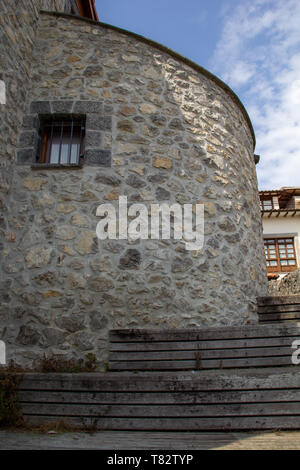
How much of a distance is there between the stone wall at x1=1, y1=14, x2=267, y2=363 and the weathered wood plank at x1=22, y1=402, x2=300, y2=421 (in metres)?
0.94

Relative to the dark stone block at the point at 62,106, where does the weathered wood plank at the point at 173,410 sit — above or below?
below

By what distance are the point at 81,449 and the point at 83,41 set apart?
438 cm

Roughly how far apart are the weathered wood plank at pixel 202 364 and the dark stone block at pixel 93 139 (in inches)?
Result: 93.1

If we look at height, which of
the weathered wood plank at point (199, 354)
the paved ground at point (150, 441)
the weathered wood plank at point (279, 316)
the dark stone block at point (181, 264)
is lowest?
the paved ground at point (150, 441)

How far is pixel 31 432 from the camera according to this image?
220 centimetres

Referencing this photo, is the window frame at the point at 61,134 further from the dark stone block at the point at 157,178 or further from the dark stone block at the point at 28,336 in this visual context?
the dark stone block at the point at 28,336

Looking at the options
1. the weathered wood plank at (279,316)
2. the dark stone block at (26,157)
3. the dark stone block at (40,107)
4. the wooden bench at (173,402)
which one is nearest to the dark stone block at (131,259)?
the wooden bench at (173,402)

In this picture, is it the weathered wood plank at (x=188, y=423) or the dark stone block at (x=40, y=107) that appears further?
the dark stone block at (x=40, y=107)

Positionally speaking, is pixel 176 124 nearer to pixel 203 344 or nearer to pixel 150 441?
pixel 203 344

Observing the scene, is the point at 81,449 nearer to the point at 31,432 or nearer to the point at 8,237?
the point at 31,432

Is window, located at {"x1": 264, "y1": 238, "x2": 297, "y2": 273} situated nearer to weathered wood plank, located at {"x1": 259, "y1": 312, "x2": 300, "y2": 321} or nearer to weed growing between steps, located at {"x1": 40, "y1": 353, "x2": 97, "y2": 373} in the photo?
weathered wood plank, located at {"x1": 259, "y1": 312, "x2": 300, "y2": 321}

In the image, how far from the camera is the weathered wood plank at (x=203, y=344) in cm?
Answer: 279

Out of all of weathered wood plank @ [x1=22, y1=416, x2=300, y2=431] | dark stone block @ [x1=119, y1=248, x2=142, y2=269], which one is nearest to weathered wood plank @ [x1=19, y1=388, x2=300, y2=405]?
weathered wood plank @ [x1=22, y1=416, x2=300, y2=431]
